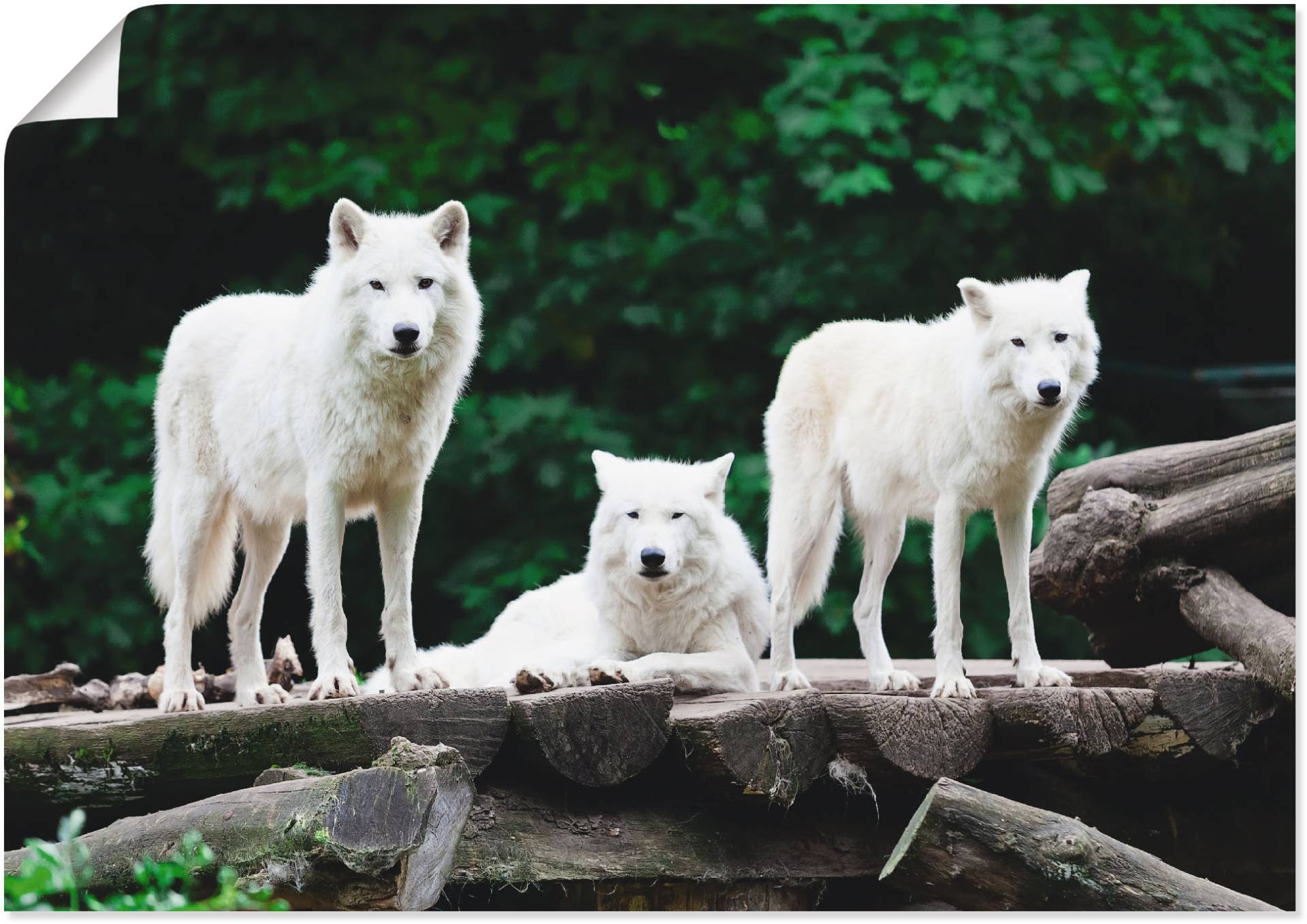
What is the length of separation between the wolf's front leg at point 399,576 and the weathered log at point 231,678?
3.15ft

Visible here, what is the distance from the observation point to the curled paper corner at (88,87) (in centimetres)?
403

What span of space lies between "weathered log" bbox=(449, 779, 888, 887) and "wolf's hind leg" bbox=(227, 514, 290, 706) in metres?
1.44

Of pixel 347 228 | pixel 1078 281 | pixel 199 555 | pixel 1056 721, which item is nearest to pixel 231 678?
pixel 199 555

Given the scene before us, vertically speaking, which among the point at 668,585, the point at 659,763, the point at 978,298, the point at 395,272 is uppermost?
the point at 395,272

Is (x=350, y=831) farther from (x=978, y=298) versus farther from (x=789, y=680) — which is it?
(x=978, y=298)

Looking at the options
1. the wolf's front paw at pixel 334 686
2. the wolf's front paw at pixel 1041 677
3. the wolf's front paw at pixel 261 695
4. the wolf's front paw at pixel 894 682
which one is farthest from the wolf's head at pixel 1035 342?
the wolf's front paw at pixel 261 695

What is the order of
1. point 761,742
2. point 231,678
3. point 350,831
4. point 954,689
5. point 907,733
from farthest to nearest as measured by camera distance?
point 231,678, point 954,689, point 907,733, point 761,742, point 350,831

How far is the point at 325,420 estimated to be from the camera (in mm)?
4125

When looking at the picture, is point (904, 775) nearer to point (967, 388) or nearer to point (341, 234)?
point (967, 388)

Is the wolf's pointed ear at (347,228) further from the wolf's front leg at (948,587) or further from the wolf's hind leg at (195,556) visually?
the wolf's front leg at (948,587)

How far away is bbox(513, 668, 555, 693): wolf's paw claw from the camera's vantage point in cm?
377

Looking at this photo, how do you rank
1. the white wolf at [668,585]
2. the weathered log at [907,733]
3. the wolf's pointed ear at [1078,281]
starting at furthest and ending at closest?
the white wolf at [668,585] < the wolf's pointed ear at [1078,281] < the weathered log at [907,733]

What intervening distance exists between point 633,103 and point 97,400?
330cm

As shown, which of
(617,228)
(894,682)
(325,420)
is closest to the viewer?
(325,420)
